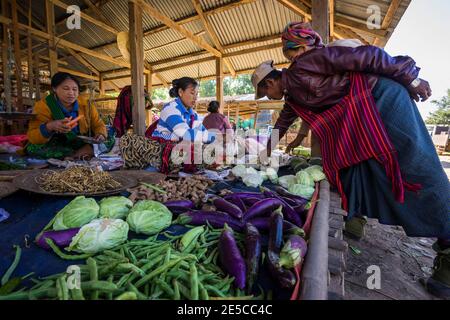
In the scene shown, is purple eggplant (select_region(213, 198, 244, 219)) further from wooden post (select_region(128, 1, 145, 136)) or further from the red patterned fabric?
wooden post (select_region(128, 1, 145, 136))

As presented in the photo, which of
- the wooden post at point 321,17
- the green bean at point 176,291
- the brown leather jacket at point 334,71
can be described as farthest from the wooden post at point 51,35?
the green bean at point 176,291

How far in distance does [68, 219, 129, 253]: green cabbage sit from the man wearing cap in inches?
74.5

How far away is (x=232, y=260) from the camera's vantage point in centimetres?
110

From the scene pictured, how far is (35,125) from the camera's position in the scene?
372cm

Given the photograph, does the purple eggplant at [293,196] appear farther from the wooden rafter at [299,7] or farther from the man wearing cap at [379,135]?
the wooden rafter at [299,7]

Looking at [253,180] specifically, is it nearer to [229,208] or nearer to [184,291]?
[229,208]

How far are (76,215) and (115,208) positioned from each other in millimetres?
215

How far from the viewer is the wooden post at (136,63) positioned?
4.95 m

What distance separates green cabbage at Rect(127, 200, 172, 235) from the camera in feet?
4.68

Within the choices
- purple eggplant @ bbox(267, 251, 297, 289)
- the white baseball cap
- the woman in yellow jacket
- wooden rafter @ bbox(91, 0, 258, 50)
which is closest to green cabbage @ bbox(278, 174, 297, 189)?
the white baseball cap

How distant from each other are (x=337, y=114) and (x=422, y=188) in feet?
2.87

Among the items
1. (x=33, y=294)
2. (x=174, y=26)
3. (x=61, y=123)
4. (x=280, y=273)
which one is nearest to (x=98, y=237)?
(x=33, y=294)
